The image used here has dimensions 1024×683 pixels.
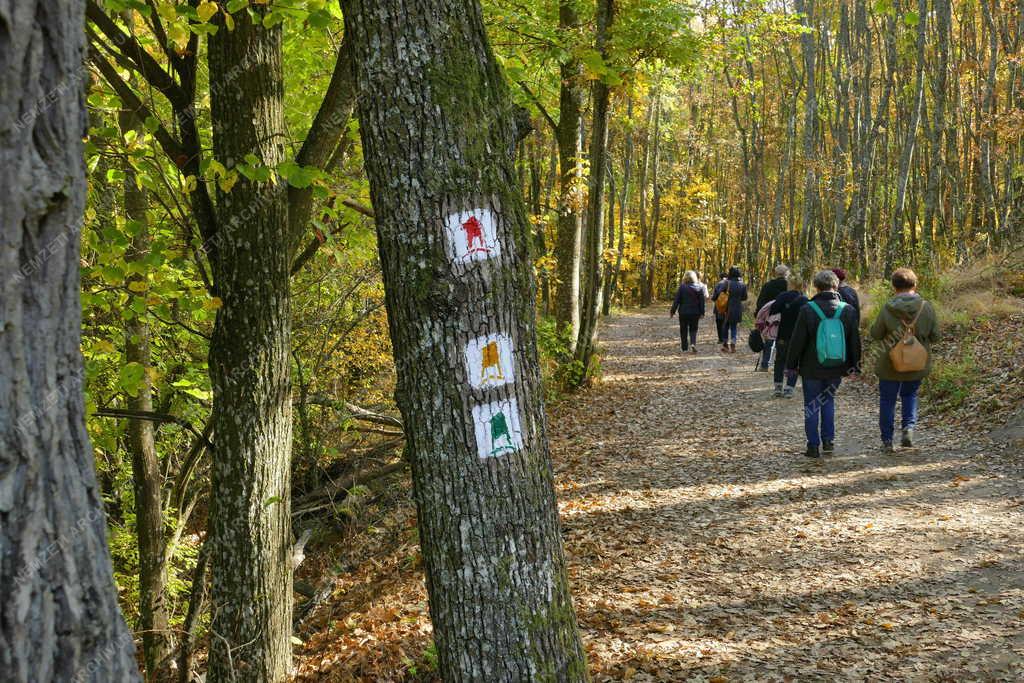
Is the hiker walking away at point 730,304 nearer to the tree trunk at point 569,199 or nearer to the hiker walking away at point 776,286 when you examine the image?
the hiker walking away at point 776,286

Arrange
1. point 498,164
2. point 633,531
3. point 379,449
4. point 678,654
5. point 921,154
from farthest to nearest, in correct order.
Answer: point 921,154 < point 379,449 < point 633,531 < point 678,654 < point 498,164

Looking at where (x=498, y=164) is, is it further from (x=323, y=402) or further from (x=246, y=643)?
(x=323, y=402)

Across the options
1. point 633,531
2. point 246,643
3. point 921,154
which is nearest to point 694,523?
point 633,531

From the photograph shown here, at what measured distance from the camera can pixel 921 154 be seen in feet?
90.3

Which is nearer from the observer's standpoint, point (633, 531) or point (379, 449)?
point (633, 531)

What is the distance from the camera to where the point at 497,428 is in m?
2.78

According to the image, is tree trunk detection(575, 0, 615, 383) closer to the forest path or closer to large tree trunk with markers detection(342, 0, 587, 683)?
the forest path

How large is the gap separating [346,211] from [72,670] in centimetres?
463

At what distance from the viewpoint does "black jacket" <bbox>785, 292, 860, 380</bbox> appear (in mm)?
8039

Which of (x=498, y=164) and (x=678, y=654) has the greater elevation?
(x=498, y=164)

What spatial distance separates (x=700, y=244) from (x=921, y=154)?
15.5m

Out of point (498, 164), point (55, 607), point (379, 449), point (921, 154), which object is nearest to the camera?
point (55, 607)

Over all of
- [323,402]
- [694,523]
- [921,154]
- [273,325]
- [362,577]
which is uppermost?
[921,154]

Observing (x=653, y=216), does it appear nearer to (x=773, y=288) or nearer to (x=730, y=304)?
(x=730, y=304)
